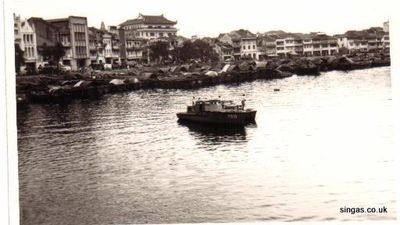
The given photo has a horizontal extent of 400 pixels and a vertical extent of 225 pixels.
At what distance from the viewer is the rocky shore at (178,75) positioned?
10.5 feet

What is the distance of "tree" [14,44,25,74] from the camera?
3.06m

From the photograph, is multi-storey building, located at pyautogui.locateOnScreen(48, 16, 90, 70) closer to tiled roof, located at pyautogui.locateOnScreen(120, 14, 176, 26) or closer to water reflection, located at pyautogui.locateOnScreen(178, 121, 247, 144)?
tiled roof, located at pyautogui.locateOnScreen(120, 14, 176, 26)

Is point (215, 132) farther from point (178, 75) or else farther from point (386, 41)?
point (386, 41)

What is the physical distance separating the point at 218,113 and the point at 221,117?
0.03 metres

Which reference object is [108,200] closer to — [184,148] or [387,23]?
[184,148]

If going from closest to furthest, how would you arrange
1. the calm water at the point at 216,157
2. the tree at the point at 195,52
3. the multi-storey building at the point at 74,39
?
the calm water at the point at 216,157 < the multi-storey building at the point at 74,39 < the tree at the point at 195,52

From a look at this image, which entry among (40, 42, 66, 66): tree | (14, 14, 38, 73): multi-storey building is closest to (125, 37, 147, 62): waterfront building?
(40, 42, 66, 66): tree

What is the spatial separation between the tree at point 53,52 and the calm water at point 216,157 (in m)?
0.24

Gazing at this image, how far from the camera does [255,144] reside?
3.10 m

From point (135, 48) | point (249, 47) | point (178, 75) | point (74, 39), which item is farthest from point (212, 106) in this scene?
point (74, 39)

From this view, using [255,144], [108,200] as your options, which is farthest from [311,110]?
[108,200]

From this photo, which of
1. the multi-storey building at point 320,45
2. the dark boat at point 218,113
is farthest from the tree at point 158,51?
the multi-storey building at point 320,45

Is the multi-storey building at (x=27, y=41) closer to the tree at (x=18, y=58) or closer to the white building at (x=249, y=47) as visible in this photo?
the tree at (x=18, y=58)

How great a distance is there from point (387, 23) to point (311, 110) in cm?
55
